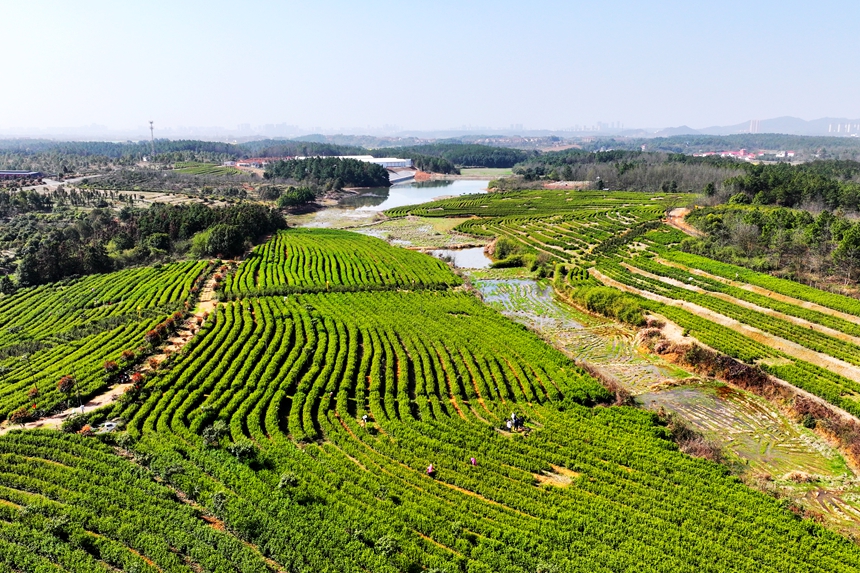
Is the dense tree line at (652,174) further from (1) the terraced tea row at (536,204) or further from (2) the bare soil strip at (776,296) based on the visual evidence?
(2) the bare soil strip at (776,296)

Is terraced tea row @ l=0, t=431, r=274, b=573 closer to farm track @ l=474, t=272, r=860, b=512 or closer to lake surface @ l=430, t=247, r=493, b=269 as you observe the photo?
farm track @ l=474, t=272, r=860, b=512

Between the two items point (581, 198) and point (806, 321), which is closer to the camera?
point (806, 321)

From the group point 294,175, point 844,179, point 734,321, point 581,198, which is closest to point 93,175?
point 294,175

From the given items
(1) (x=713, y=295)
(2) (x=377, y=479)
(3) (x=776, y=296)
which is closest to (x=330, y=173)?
(1) (x=713, y=295)

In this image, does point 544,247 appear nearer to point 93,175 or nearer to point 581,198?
point 581,198

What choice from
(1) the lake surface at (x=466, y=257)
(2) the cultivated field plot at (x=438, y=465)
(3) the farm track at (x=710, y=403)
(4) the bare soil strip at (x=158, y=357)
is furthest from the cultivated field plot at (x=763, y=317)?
(4) the bare soil strip at (x=158, y=357)

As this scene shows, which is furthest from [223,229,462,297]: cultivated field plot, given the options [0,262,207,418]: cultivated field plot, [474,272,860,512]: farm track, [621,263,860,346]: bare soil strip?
[621,263,860,346]: bare soil strip
